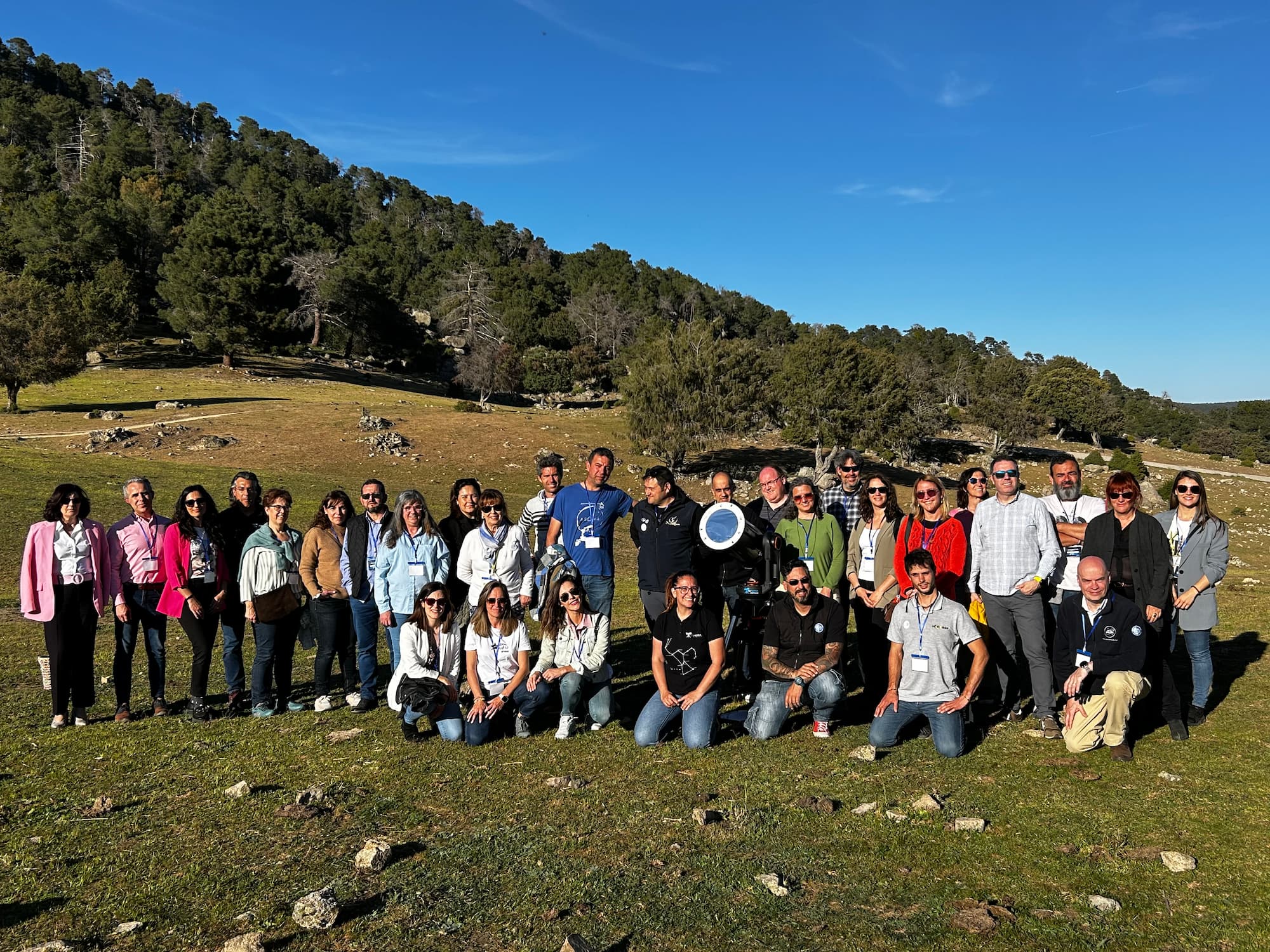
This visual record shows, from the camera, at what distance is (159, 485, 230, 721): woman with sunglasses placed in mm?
7641

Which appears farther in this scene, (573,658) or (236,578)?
(236,578)

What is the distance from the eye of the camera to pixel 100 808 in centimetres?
564

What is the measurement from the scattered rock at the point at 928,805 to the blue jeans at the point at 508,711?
11.0 ft

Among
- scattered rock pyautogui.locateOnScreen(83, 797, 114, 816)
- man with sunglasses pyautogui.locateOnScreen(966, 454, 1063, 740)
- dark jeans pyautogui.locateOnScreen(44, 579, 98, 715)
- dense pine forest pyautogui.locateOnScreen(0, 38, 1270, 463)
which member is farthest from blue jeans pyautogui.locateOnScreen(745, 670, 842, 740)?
dense pine forest pyautogui.locateOnScreen(0, 38, 1270, 463)

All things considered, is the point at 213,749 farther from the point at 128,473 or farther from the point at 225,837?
the point at 128,473

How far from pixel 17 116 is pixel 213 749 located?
13467 centimetres

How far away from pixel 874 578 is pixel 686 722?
2.51m

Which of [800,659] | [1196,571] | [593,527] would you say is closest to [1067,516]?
[1196,571]

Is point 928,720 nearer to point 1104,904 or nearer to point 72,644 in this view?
point 1104,904

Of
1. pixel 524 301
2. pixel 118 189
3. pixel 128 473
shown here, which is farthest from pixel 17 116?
pixel 128 473

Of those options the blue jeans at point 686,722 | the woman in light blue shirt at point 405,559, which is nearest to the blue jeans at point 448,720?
the woman in light blue shirt at point 405,559

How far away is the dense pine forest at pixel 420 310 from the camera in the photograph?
45156 millimetres

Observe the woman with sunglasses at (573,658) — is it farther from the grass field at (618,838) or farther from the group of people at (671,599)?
the grass field at (618,838)

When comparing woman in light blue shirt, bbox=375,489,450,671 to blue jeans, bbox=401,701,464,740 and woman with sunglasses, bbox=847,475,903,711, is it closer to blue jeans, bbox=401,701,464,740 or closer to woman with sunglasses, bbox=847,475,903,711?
blue jeans, bbox=401,701,464,740
